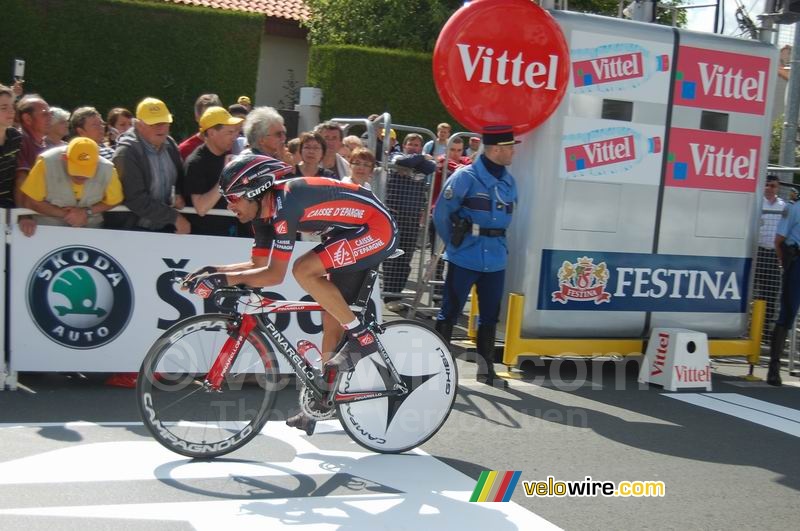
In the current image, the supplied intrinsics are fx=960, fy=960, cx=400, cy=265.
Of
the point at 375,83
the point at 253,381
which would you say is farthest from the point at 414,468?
the point at 375,83

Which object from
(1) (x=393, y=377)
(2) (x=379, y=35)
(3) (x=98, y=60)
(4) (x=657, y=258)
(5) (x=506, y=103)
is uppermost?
(2) (x=379, y=35)

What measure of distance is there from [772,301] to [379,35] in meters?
19.9

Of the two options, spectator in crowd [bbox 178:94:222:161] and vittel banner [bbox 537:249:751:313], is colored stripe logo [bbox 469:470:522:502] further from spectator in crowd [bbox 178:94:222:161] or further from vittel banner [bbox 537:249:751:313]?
spectator in crowd [bbox 178:94:222:161]

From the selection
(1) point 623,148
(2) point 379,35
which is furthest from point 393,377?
(2) point 379,35

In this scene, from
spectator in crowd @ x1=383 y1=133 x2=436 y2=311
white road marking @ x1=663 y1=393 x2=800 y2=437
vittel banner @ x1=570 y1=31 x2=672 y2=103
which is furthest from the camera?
spectator in crowd @ x1=383 y1=133 x2=436 y2=311

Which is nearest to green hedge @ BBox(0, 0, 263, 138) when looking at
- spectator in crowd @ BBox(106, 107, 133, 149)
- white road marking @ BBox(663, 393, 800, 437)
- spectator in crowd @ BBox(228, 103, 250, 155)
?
spectator in crowd @ BBox(106, 107, 133, 149)

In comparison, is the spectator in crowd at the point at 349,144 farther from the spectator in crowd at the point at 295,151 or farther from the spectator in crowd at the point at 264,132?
the spectator in crowd at the point at 264,132

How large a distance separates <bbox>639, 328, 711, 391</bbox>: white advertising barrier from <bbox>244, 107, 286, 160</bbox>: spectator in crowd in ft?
12.5

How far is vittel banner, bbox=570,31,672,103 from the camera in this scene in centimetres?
842

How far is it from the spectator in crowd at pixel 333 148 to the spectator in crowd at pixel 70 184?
305 centimetres

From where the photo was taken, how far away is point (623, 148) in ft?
28.5

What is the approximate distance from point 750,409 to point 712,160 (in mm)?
2422

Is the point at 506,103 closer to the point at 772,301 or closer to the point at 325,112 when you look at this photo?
the point at 772,301

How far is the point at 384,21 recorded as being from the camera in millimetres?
28359
